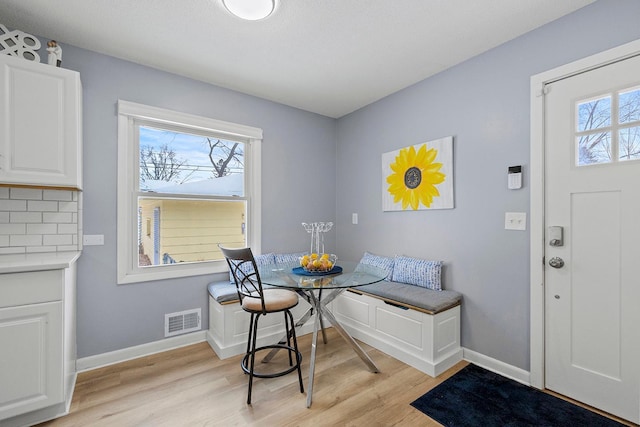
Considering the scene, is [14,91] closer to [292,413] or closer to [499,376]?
[292,413]

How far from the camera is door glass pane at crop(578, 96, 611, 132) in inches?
70.7

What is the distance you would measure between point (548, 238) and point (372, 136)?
6.54ft

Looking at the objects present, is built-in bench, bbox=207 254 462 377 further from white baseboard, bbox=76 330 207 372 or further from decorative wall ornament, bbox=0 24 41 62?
decorative wall ornament, bbox=0 24 41 62

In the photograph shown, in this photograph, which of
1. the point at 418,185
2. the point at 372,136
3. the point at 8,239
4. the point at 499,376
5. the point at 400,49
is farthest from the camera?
the point at 372,136

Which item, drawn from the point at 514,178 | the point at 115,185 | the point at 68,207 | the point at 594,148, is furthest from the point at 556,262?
the point at 68,207

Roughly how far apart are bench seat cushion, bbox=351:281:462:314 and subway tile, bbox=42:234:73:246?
227cm

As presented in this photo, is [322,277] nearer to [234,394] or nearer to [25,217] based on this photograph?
[234,394]

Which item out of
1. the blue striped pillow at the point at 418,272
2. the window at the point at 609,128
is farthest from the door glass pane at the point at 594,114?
the blue striped pillow at the point at 418,272

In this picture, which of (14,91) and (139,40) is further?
(139,40)

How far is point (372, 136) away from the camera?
11.1 feet

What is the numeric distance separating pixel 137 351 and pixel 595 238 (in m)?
3.52

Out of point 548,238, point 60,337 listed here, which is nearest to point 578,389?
point 548,238

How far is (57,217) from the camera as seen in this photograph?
216 centimetres

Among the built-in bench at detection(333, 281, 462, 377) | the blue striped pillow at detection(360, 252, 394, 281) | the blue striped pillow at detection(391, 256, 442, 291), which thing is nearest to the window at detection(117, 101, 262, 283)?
the blue striped pillow at detection(360, 252, 394, 281)
